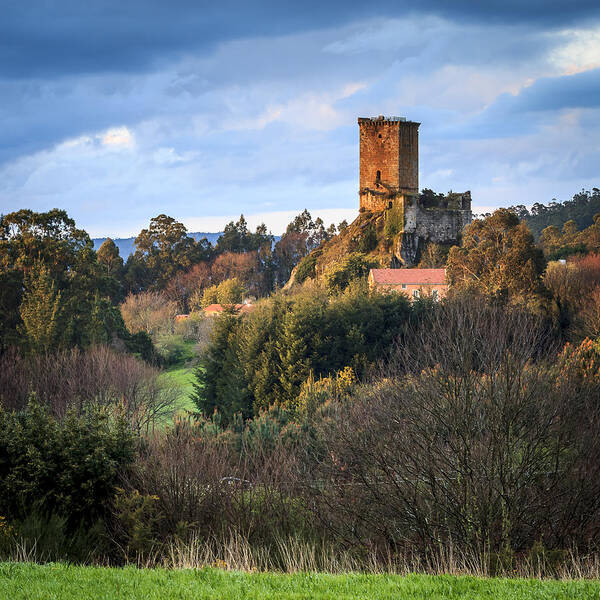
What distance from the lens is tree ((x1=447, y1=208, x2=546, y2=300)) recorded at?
3653cm

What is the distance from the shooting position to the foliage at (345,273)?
46469mm

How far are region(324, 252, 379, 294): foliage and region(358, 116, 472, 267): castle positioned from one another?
27.6 ft

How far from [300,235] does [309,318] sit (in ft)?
161

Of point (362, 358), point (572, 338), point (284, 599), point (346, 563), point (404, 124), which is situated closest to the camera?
point (284, 599)

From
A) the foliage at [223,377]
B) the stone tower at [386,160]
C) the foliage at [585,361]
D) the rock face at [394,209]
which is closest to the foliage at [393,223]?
the rock face at [394,209]

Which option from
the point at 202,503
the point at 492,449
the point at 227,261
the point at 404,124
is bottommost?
the point at 202,503

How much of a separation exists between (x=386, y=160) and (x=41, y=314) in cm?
3568

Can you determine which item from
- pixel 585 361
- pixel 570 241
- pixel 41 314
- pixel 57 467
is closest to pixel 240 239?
pixel 570 241

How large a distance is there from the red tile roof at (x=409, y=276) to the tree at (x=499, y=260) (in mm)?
6256

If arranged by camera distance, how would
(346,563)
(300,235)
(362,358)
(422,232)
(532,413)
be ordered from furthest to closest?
1. (300,235)
2. (422,232)
3. (362,358)
4. (532,413)
5. (346,563)

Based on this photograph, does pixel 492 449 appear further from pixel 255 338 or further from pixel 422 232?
pixel 422 232

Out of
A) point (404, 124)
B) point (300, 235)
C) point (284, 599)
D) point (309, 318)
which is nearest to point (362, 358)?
point (309, 318)

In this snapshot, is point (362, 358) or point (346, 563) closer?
point (346, 563)

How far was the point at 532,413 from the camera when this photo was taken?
12266mm
